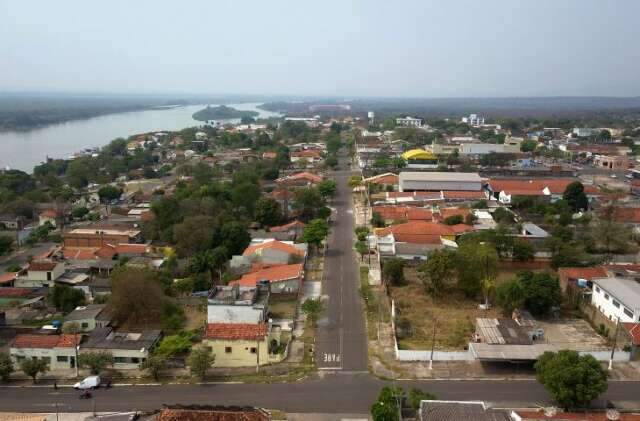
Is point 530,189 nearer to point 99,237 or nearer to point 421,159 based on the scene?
point 421,159

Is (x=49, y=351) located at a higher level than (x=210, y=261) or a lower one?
lower

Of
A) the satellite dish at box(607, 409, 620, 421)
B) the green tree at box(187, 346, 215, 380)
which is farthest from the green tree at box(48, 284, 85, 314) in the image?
the satellite dish at box(607, 409, 620, 421)

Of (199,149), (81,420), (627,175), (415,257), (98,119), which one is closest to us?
(81,420)

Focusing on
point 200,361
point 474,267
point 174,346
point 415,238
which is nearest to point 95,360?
point 174,346

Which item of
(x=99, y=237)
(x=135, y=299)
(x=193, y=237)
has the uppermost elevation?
(x=193, y=237)

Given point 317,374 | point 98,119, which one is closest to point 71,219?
point 317,374

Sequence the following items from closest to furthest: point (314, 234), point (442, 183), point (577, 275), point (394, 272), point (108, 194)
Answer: point (577, 275)
point (394, 272)
point (314, 234)
point (108, 194)
point (442, 183)

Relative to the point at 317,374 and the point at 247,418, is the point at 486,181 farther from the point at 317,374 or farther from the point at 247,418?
the point at 247,418
